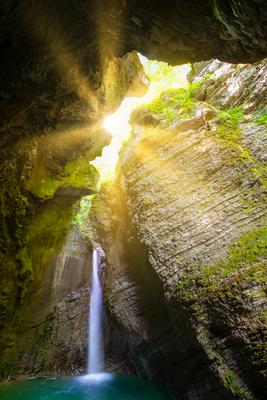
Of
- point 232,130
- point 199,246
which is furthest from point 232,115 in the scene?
point 199,246

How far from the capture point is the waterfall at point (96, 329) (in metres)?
14.1

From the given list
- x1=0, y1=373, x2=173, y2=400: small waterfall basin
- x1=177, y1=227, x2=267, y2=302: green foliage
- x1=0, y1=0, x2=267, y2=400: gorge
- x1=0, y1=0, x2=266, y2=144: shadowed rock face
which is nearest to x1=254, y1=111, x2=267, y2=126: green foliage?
x1=0, y1=0, x2=267, y2=400: gorge

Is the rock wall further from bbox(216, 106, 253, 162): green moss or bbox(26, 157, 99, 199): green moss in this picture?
bbox(216, 106, 253, 162): green moss

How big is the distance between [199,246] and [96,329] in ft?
27.5

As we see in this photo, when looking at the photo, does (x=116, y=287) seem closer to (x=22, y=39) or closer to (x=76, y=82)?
(x=76, y=82)

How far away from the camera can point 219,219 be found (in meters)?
9.70

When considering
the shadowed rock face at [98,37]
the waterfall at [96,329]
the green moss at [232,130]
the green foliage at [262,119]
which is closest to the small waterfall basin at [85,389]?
the waterfall at [96,329]

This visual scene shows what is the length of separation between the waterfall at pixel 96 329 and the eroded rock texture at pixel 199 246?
94 centimetres

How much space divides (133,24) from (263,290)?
6.81 metres

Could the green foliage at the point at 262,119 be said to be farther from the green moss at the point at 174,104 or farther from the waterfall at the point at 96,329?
the waterfall at the point at 96,329

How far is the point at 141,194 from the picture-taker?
12391mm

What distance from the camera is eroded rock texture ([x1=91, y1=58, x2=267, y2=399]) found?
25.7ft

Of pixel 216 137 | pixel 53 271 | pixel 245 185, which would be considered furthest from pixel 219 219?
pixel 53 271

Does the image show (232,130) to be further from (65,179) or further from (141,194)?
(65,179)
